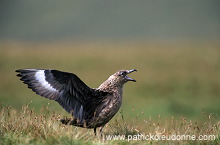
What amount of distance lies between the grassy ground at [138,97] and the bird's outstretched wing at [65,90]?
0.27m

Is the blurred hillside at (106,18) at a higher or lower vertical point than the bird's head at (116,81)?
higher

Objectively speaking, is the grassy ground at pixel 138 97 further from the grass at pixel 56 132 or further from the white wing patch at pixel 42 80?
the white wing patch at pixel 42 80

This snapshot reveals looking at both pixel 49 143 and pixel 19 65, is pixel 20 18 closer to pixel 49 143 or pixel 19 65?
pixel 19 65

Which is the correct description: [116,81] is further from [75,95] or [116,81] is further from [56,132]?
[56,132]

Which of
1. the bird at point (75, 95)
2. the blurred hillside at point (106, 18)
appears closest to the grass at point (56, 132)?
the bird at point (75, 95)

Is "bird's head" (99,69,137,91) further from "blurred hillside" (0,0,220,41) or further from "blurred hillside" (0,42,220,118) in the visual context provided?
"blurred hillside" (0,0,220,41)

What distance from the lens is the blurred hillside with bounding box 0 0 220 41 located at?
13750 cm

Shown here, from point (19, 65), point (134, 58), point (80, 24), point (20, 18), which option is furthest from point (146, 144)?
point (20, 18)

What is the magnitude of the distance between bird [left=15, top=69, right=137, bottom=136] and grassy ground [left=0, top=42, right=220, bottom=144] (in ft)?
0.65

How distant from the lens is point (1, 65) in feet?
96.3

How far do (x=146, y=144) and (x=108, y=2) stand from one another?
169215mm

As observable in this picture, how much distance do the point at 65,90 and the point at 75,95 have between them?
0.17m

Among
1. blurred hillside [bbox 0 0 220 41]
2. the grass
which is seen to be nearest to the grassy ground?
the grass

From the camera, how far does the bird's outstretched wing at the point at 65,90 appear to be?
741 centimetres
